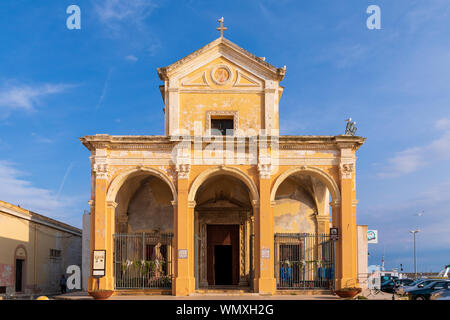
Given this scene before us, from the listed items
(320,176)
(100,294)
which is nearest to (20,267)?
(100,294)

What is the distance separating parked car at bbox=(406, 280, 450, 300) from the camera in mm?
22266

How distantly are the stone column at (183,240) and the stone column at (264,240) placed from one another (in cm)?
269

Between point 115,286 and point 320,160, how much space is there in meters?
10.1

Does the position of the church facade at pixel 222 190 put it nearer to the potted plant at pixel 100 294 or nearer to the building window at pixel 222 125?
the building window at pixel 222 125

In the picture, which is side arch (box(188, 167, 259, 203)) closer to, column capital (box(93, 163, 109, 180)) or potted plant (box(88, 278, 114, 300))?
column capital (box(93, 163, 109, 180))

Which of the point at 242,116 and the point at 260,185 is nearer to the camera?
the point at 260,185

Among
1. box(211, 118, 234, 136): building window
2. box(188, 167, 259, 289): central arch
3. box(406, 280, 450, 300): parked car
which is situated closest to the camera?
box(406, 280, 450, 300): parked car

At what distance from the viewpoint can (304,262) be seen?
74.8 ft

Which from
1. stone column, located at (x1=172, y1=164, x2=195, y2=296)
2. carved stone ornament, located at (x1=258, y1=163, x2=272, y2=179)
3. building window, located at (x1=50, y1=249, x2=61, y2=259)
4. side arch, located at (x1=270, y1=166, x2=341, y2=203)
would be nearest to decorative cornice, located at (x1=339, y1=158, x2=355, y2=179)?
side arch, located at (x1=270, y1=166, x2=341, y2=203)

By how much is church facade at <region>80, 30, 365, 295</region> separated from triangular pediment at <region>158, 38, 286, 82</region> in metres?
0.04

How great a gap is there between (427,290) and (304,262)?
5286 millimetres
